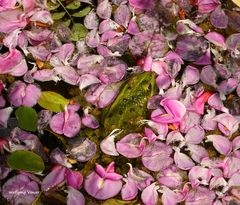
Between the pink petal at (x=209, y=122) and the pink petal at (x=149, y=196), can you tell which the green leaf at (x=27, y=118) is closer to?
the pink petal at (x=149, y=196)

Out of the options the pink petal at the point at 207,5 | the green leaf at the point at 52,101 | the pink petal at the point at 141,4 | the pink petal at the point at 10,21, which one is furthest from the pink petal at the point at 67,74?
the pink petal at the point at 207,5

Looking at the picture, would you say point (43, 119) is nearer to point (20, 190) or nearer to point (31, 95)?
point (31, 95)

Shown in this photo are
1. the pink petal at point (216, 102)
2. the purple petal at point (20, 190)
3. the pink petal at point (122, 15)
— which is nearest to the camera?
the purple petal at point (20, 190)

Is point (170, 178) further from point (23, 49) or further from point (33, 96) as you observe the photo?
point (23, 49)

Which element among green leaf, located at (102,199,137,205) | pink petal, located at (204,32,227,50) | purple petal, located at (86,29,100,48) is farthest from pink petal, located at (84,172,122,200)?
pink petal, located at (204,32,227,50)

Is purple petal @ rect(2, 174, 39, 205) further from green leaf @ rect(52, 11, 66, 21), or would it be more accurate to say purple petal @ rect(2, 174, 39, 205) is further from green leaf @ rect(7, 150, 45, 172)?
green leaf @ rect(52, 11, 66, 21)

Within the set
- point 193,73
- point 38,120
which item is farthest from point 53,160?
point 193,73

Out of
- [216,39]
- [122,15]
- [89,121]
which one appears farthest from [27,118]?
[216,39]
